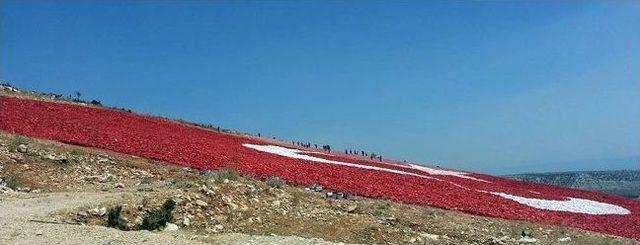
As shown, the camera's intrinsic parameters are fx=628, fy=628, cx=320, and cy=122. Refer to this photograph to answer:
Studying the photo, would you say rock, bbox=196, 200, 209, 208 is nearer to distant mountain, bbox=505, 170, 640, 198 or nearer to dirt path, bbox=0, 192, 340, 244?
dirt path, bbox=0, 192, 340, 244

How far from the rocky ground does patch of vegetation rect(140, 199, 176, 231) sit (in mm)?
152

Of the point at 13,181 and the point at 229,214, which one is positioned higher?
the point at 13,181

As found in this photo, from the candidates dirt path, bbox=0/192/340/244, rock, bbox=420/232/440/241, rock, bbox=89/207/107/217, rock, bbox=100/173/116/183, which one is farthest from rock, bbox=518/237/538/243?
rock, bbox=100/173/116/183

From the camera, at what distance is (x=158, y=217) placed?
13898mm

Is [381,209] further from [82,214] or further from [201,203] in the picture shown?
[82,214]

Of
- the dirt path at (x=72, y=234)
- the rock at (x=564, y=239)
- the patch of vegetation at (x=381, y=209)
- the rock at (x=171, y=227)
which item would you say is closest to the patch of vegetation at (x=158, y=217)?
the rock at (x=171, y=227)

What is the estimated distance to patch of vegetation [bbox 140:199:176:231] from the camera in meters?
13.6

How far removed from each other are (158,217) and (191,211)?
4.39ft

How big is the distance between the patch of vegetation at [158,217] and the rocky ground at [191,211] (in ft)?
0.50

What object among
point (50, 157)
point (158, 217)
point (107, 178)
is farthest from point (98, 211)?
point (50, 157)

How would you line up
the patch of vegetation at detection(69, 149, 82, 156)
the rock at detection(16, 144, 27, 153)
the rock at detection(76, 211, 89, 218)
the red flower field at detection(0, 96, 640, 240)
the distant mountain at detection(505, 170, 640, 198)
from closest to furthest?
the rock at detection(76, 211, 89, 218) < the rock at detection(16, 144, 27, 153) < the patch of vegetation at detection(69, 149, 82, 156) < the red flower field at detection(0, 96, 640, 240) < the distant mountain at detection(505, 170, 640, 198)

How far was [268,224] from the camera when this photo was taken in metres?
15.3

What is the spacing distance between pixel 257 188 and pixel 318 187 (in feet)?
16.3

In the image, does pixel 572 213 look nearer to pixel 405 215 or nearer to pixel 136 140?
pixel 405 215
